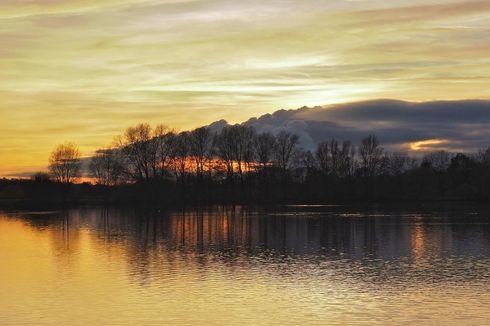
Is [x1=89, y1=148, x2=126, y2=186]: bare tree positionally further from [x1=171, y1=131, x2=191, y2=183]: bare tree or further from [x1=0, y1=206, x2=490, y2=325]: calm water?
[x1=0, y1=206, x2=490, y2=325]: calm water

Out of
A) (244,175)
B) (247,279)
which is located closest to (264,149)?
(244,175)

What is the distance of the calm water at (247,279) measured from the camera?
19.3 metres

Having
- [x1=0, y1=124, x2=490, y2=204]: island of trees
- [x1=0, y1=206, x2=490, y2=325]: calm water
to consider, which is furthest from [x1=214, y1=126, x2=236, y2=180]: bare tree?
[x1=0, y1=206, x2=490, y2=325]: calm water

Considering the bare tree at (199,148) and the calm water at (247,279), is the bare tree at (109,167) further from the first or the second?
the calm water at (247,279)

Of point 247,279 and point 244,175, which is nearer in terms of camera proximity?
point 247,279

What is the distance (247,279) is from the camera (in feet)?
84.5

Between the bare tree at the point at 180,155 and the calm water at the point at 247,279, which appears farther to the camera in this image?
the bare tree at the point at 180,155

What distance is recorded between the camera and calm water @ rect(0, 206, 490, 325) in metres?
19.3

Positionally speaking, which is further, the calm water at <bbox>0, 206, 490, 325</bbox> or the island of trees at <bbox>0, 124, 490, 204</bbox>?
the island of trees at <bbox>0, 124, 490, 204</bbox>

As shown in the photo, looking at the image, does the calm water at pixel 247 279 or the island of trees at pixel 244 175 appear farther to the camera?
the island of trees at pixel 244 175

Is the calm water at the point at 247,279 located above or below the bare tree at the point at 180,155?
below

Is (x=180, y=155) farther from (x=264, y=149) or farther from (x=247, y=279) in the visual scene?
(x=247, y=279)

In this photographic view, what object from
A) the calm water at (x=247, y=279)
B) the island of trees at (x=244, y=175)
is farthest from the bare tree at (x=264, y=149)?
the calm water at (x=247, y=279)

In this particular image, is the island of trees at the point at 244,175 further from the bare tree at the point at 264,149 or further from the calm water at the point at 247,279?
the calm water at the point at 247,279
